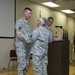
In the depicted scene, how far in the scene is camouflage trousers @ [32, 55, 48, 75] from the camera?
12.1 ft

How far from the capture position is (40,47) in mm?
3723

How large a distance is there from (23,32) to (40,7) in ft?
19.1

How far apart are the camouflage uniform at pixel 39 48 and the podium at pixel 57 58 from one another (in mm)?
229

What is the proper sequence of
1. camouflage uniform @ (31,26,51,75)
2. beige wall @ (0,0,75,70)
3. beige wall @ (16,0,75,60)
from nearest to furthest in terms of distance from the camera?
camouflage uniform @ (31,26,51,75) → beige wall @ (0,0,75,70) → beige wall @ (16,0,75,60)

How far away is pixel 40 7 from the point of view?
9.55 m

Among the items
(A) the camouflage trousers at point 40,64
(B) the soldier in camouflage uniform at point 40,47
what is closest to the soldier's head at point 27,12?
(B) the soldier in camouflage uniform at point 40,47

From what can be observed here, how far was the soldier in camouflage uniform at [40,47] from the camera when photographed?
3.68 meters

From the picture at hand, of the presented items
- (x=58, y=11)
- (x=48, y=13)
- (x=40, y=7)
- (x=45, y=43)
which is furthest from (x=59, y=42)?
(x=58, y=11)

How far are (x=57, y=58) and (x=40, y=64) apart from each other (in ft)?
1.32

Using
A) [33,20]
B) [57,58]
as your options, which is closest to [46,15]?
[33,20]

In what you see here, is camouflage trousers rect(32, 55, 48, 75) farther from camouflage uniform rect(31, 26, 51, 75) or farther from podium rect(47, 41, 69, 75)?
podium rect(47, 41, 69, 75)

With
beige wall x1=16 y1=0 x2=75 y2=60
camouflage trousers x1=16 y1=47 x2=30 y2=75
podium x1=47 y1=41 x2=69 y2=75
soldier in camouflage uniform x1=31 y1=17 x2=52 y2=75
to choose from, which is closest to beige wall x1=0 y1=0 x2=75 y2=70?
beige wall x1=16 y1=0 x2=75 y2=60

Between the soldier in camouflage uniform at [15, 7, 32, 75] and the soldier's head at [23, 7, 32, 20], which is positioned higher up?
the soldier's head at [23, 7, 32, 20]

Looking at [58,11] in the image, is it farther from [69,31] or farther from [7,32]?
[7,32]
